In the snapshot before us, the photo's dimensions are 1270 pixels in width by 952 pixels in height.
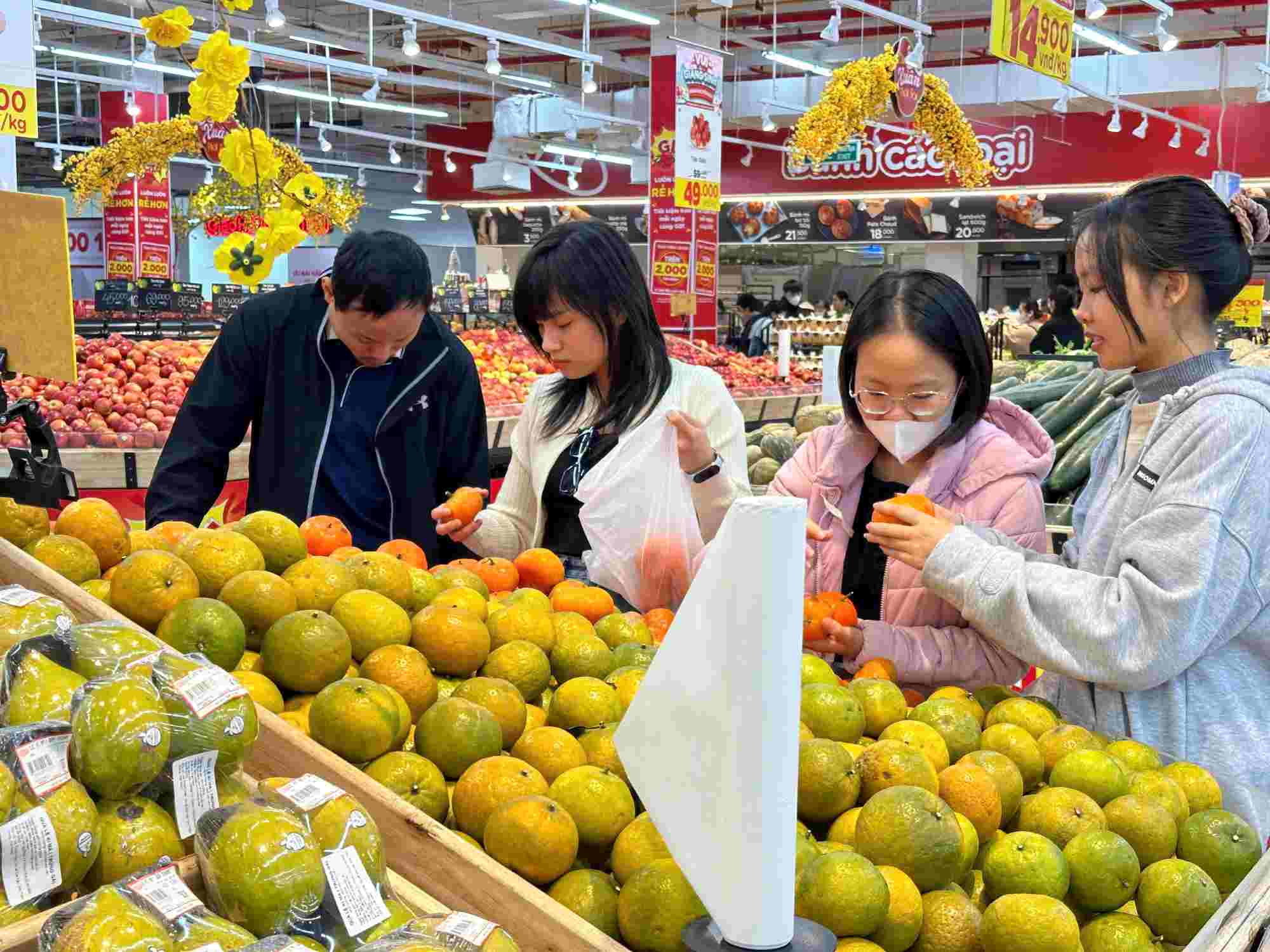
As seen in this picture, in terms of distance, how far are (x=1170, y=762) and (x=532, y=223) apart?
64.6ft

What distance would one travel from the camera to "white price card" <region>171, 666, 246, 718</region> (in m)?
1.24

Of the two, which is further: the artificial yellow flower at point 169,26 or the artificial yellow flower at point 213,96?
the artificial yellow flower at point 213,96

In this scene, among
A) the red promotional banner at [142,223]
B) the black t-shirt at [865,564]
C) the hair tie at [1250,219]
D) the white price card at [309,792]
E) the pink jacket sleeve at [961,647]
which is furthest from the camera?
the red promotional banner at [142,223]

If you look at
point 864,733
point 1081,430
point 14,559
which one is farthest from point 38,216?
point 1081,430

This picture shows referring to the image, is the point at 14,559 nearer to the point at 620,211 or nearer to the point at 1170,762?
the point at 1170,762

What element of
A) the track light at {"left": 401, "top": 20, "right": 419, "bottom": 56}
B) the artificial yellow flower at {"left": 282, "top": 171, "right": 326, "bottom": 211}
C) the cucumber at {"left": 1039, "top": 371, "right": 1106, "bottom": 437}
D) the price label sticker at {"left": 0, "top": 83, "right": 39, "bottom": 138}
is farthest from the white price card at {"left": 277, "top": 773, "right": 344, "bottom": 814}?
the track light at {"left": 401, "top": 20, "right": 419, "bottom": 56}

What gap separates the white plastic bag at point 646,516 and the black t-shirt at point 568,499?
10.0 inches

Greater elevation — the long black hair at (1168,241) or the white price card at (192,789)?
the long black hair at (1168,241)

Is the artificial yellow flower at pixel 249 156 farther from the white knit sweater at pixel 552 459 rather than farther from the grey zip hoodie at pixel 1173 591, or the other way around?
the grey zip hoodie at pixel 1173 591

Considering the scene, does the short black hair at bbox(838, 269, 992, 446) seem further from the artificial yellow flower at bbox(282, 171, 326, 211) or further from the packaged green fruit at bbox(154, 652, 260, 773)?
the artificial yellow flower at bbox(282, 171, 326, 211)

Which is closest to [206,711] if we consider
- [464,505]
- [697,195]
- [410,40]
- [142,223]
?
[464,505]

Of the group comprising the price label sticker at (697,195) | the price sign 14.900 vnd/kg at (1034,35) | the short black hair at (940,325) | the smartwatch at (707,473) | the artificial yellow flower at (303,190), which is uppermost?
the price sign 14.900 vnd/kg at (1034,35)

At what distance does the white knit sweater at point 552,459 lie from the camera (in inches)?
109

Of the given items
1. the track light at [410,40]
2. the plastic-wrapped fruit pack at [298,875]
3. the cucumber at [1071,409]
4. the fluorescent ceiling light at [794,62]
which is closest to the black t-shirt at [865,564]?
the plastic-wrapped fruit pack at [298,875]
